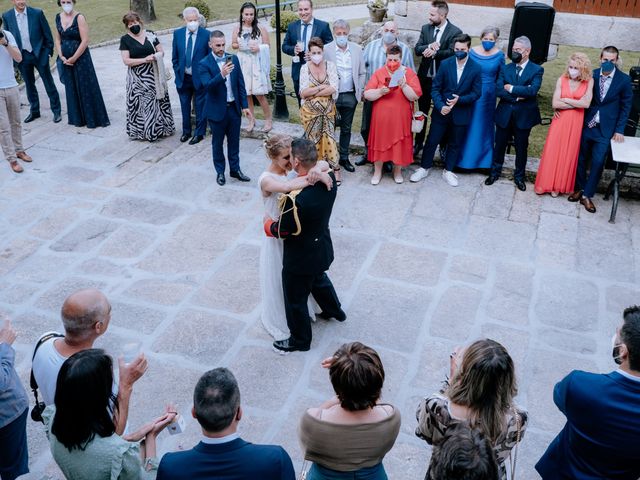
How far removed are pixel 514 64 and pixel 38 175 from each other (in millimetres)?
6012

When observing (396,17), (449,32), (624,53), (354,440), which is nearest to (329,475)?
(354,440)

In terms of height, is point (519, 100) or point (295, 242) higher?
point (519, 100)

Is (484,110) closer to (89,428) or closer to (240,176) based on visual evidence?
(240,176)

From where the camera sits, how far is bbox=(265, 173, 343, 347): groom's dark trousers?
4.68m

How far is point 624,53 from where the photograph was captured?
48.1 feet

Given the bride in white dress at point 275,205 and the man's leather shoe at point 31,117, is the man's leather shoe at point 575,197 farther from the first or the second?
the man's leather shoe at point 31,117

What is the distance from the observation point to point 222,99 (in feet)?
25.6

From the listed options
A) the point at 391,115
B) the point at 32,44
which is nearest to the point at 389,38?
the point at 391,115

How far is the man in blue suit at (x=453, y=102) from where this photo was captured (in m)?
7.66

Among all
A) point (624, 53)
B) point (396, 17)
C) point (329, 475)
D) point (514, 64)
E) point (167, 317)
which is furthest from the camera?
point (624, 53)

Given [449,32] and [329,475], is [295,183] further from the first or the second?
[449,32]

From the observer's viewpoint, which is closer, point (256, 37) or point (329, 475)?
point (329, 475)

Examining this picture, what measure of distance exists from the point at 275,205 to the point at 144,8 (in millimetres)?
15646

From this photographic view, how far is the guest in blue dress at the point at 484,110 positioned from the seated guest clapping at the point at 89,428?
20.5 ft
